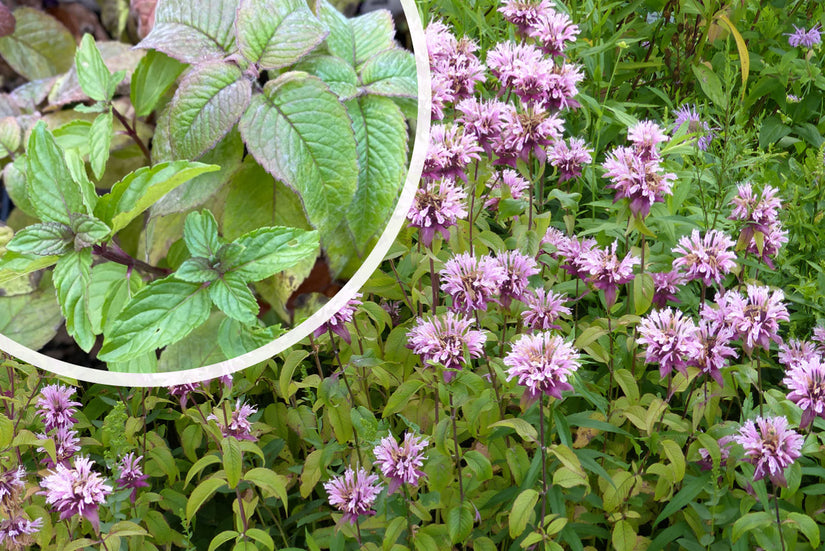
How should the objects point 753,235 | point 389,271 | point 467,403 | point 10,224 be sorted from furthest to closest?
1. point 389,271
2. point 753,235
3. point 467,403
4. point 10,224

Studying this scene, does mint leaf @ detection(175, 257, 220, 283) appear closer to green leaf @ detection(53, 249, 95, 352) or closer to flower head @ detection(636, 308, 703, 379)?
green leaf @ detection(53, 249, 95, 352)

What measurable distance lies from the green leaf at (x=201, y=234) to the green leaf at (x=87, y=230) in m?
0.08

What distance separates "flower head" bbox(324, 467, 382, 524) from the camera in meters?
1.44

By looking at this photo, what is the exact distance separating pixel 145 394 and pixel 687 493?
3.63 feet

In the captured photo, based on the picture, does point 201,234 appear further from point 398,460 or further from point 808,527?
point 808,527

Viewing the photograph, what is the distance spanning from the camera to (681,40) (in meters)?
2.84

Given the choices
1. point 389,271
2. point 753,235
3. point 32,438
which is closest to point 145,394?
point 32,438

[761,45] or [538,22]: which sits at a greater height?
[538,22]

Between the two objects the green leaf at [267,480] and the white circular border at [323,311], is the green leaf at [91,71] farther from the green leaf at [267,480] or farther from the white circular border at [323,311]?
the green leaf at [267,480]

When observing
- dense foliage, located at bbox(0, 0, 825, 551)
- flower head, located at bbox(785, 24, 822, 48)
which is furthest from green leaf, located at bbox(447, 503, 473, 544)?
flower head, located at bbox(785, 24, 822, 48)

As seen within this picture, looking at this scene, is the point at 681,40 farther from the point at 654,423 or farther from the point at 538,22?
the point at 654,423

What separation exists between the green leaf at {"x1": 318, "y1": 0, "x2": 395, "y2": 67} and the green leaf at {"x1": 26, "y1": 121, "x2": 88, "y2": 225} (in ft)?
0.97

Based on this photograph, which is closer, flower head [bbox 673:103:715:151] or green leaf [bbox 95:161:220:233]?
green leaf [bbox 95:161:220:233]

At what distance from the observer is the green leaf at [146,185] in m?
0.79
